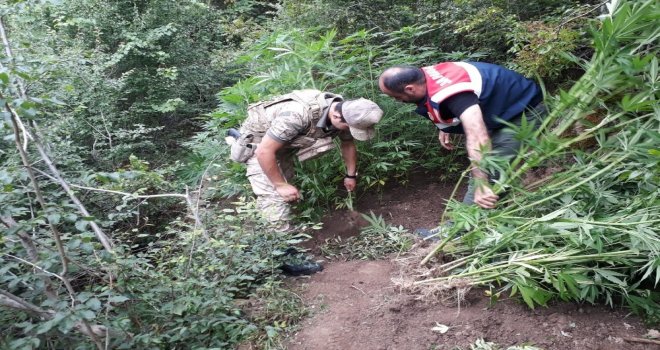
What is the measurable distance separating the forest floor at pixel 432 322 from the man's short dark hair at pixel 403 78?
4.33 feet

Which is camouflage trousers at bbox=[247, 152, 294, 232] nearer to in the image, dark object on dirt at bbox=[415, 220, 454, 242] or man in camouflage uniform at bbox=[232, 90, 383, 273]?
man in camouflage uniform at bbox=[232, 90, 383, 273]

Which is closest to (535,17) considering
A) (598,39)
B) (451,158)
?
(451,158)

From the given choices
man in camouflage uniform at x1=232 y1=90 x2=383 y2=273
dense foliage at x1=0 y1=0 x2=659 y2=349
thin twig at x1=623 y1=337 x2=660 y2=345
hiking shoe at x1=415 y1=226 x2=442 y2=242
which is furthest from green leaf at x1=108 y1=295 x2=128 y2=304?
thin twig at x1=623 y1=337 x2=660 y2=345

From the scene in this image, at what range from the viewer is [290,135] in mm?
3248

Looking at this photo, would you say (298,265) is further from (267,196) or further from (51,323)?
(51,323)

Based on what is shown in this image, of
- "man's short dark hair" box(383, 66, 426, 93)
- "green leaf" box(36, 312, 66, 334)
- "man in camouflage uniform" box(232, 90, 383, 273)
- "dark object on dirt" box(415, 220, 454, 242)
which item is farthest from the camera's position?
"man in camouflage uniform" box(232, 90, 383, 273)

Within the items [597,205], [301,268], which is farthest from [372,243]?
[597,205]

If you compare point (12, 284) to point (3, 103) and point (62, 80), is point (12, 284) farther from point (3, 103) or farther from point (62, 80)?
point (62, 80)

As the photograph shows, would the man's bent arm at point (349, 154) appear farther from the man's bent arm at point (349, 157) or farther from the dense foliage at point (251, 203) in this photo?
the dense foliage at point (251, 203)

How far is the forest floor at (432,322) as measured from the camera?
7.68 feet

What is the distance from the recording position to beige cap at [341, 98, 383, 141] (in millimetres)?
3146

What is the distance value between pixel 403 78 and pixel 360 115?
40cm

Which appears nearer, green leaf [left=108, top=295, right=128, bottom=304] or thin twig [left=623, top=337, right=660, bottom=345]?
green leaf [left=108, top=295, right=128, bottom=304]

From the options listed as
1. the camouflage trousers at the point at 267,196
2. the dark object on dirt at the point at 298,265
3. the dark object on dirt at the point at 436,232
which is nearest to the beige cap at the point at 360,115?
the camouflage trousers at the point at 267,196
